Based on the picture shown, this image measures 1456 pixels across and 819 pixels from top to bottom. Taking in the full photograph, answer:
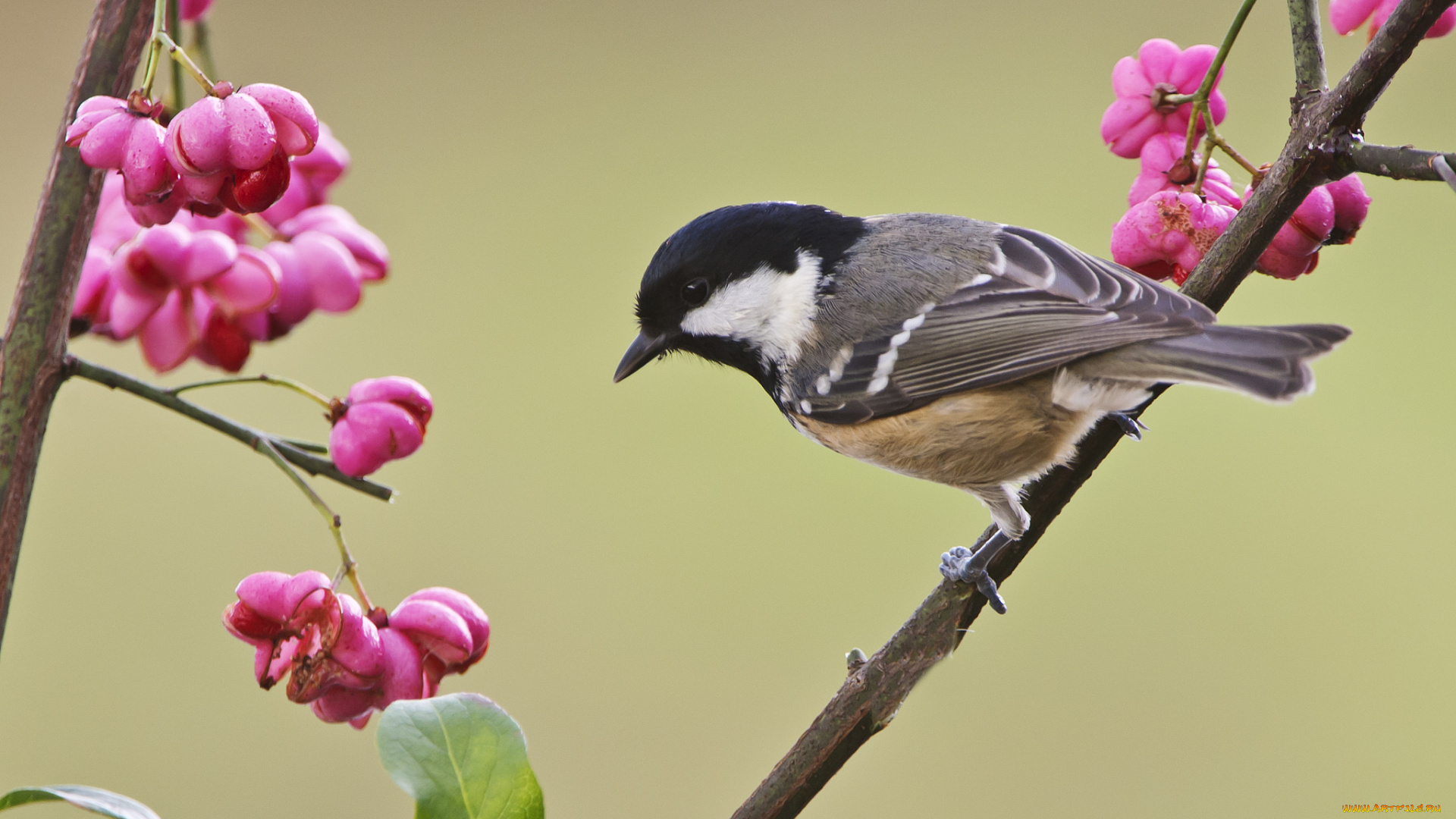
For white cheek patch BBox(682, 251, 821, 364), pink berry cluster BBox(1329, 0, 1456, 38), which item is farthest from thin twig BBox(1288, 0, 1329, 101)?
white cheek patch BBox(682, 251, 821, 364)

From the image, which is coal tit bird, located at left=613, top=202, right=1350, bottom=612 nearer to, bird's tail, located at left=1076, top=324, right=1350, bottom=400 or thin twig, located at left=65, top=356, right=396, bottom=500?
bird's tail, located at left=1076, top=324, right=1350, bottom=400

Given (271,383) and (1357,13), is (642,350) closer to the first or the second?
(271,383)

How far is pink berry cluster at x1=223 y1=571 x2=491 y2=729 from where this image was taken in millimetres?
669

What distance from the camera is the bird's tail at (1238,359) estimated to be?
2.46ft

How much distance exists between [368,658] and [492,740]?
147 mm

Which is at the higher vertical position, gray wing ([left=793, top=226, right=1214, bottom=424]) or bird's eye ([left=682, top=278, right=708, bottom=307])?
gray wing ([left=793, top=226, right=1214, bottom=424])

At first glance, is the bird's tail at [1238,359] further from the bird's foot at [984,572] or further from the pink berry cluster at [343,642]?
the pink berry cluster at [343,642]

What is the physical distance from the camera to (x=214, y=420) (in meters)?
0.65

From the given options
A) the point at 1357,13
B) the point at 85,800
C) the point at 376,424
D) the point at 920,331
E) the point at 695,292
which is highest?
the point at 1357,13

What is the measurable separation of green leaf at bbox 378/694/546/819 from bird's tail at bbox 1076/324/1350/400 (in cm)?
54

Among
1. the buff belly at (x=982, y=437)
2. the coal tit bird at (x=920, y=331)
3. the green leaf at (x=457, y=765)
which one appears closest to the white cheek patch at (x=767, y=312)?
the coal tit bird at (x=920, y=331)

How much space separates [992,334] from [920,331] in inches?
2.6

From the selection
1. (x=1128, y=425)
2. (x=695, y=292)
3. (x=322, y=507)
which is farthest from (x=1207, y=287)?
(x=322, y=507)

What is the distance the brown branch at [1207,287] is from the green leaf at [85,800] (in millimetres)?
310
